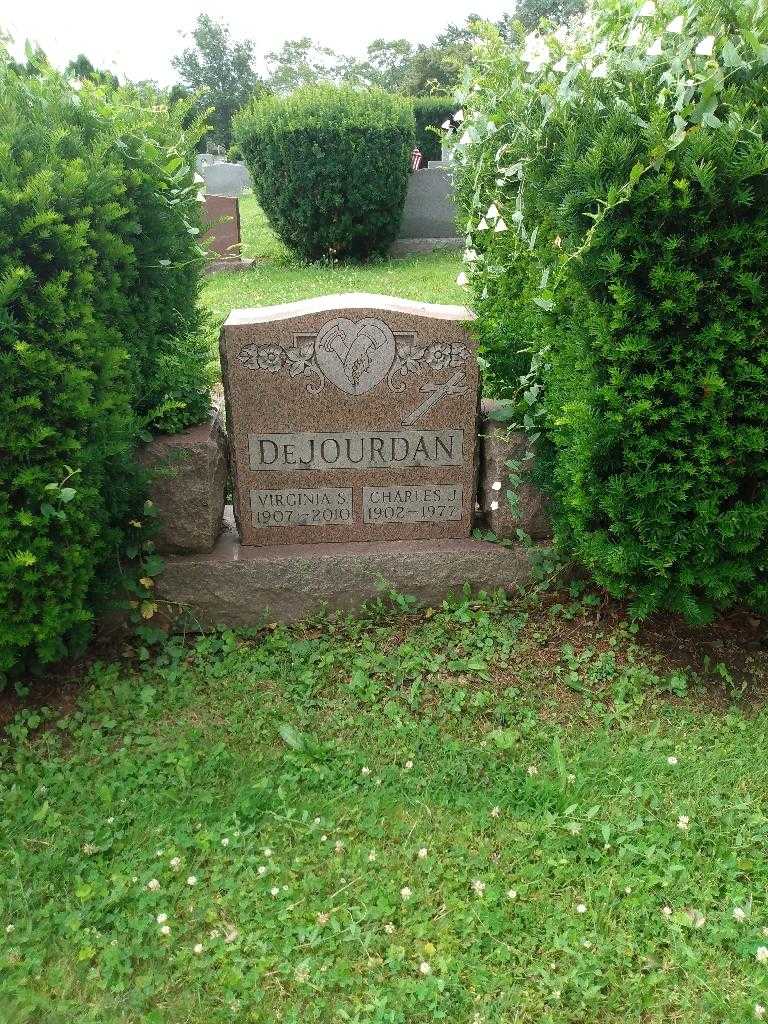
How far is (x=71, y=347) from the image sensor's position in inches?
103

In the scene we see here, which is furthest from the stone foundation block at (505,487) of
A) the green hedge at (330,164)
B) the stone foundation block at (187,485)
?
the green hedge at (330,164)

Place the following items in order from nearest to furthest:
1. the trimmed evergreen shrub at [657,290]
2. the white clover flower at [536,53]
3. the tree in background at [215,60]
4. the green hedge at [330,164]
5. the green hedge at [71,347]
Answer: the trimmed evergreen shrub at [657,290], the green hedge at [71,347], the white clover flower at [536,53], the green hedge at [330,164], the tree in background at [215,60]

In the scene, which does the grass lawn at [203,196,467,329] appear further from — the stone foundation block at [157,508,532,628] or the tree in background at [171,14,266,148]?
the tree in background at [171,14,266,148]

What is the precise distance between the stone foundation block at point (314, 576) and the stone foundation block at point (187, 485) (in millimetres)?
91

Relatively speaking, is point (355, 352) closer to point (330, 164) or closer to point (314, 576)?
point (314, 576)

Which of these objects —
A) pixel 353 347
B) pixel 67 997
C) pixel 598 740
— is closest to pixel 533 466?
pixel 353 347

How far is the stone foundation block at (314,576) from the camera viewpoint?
3.37 meters

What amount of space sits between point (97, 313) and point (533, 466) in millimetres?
A: 1771

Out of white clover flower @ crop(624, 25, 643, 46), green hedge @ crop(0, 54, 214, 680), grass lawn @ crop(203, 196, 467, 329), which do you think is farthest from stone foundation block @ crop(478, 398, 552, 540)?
grass lawn @ crop(203, 196, 467, 329)

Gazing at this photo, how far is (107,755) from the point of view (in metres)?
2.76

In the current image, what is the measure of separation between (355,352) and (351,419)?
0.28 m

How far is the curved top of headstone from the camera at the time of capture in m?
3.25

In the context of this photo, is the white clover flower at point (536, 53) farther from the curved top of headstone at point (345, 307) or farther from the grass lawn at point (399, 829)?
the grass lawn at point (399, 829)

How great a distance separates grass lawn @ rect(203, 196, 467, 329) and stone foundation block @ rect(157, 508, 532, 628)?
4238 millimetres
